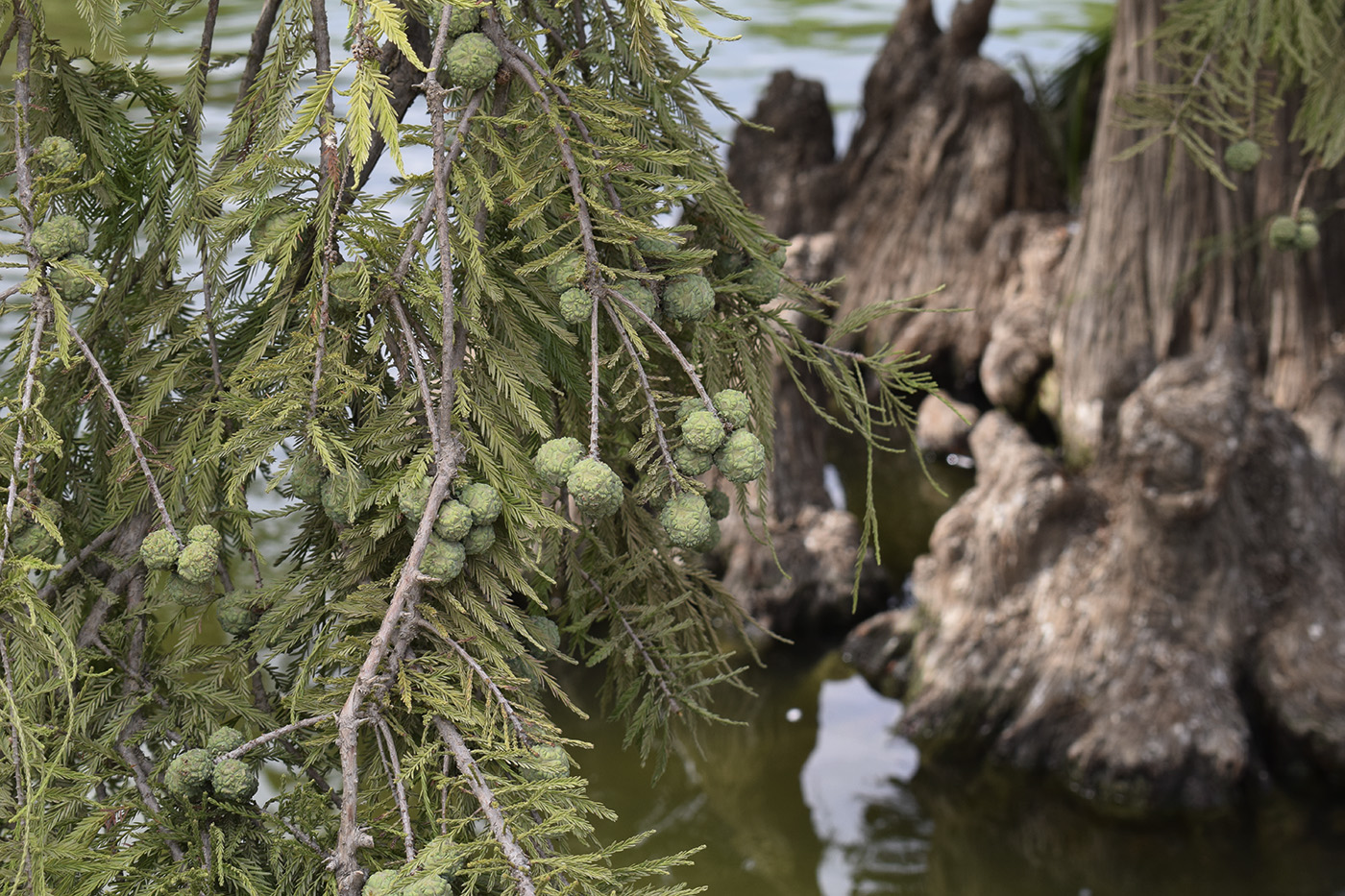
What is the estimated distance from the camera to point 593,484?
0.67 metres

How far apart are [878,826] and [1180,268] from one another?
2048 millimetres

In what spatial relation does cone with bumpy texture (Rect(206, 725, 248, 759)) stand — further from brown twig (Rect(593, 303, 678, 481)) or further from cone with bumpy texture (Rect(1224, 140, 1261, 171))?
cone with bumpy texture (Rect(1224, 140, 1261, 171))

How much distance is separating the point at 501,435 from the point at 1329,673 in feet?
9.06

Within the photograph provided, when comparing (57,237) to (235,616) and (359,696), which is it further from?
(359,696)

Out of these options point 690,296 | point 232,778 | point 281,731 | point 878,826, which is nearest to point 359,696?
point 281,731

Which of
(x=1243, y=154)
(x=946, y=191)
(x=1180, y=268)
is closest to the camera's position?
(x=1243, y=154)

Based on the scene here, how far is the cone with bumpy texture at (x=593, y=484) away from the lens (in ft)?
2.19

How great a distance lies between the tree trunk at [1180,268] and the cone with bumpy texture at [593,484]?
3.00 metres

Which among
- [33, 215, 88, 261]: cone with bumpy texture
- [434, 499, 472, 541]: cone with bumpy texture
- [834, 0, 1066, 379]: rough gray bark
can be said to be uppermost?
[33, 215, 88, 261]: cone with bumpy texture

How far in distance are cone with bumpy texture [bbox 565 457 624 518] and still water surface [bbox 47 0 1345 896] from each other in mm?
1928

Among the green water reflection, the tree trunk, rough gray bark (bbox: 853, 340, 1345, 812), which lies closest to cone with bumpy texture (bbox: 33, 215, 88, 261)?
the green water reflection

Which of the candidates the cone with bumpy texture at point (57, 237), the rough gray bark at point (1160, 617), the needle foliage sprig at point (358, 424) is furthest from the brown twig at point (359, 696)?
the rough gray bark at point (1160, 617)

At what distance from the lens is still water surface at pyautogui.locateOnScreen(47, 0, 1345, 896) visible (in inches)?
101

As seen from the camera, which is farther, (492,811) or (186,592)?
(186,592)
